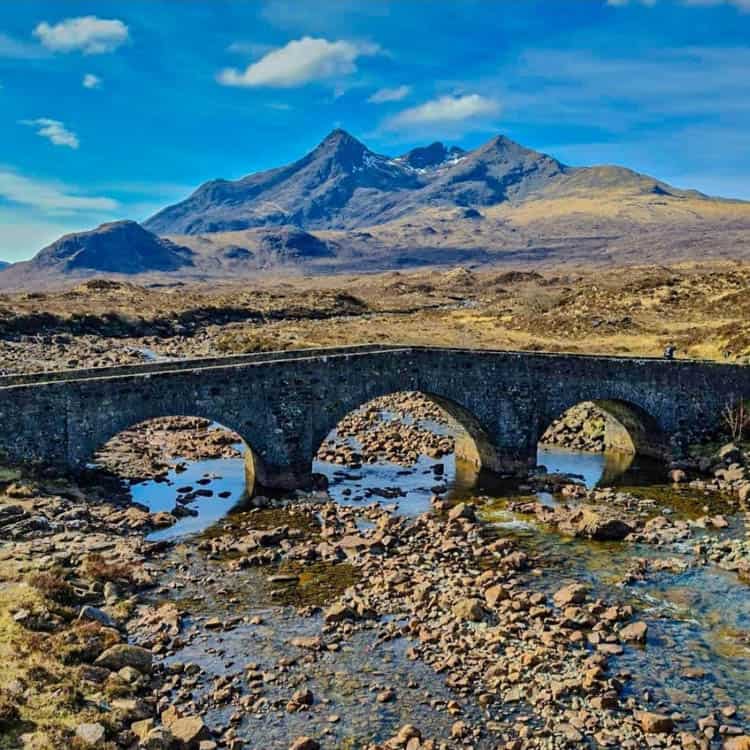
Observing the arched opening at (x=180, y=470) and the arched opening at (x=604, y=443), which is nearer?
the arched opening at (x=180, y=470)

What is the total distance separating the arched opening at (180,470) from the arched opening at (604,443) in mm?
14507

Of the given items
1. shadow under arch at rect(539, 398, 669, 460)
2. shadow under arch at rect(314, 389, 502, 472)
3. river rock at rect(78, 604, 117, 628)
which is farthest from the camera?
shadow under arch at rect(539, 398, 669, 460)

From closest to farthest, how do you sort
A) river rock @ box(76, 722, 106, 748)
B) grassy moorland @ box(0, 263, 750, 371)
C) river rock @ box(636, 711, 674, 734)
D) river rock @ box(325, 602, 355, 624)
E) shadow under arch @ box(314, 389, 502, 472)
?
river rock @ box(76, 722, 106, 748), river rock @ box(636, 711, 674, 734), river rock @ box(325, 602, 355, 624), shadow under arch @ box(314, 389, 502, 472), grassy moorland @ box(0, 263, 750, 371)

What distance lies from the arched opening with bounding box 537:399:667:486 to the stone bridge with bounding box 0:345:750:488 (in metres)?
0.14

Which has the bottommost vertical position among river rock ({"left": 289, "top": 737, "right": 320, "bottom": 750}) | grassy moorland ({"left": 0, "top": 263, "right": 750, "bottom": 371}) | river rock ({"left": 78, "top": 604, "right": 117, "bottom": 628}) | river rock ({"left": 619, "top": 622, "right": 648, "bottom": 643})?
river rock ({"left": 289, "top": 737, "right": 320, "bottom": 750})

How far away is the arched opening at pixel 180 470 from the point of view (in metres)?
28.8

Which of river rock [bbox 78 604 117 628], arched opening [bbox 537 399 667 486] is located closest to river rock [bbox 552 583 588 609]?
river rock [bbox 78 604 117 628]

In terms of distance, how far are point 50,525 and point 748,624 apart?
20247 mm

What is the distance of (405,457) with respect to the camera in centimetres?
3738

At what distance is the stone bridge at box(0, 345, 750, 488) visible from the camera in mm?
27656

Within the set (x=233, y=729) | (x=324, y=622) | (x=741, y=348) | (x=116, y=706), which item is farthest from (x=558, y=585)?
(x=741, y=348)

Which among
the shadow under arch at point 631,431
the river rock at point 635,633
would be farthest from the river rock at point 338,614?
the shadow under arch at point 631,431

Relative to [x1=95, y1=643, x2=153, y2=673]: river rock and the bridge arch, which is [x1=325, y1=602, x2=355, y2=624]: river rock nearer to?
[x1=95, y1=643, x2=153, y2=673]: river rock

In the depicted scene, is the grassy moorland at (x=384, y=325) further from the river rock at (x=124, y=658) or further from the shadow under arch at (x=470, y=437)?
the river rock at (x=124, y=658)
